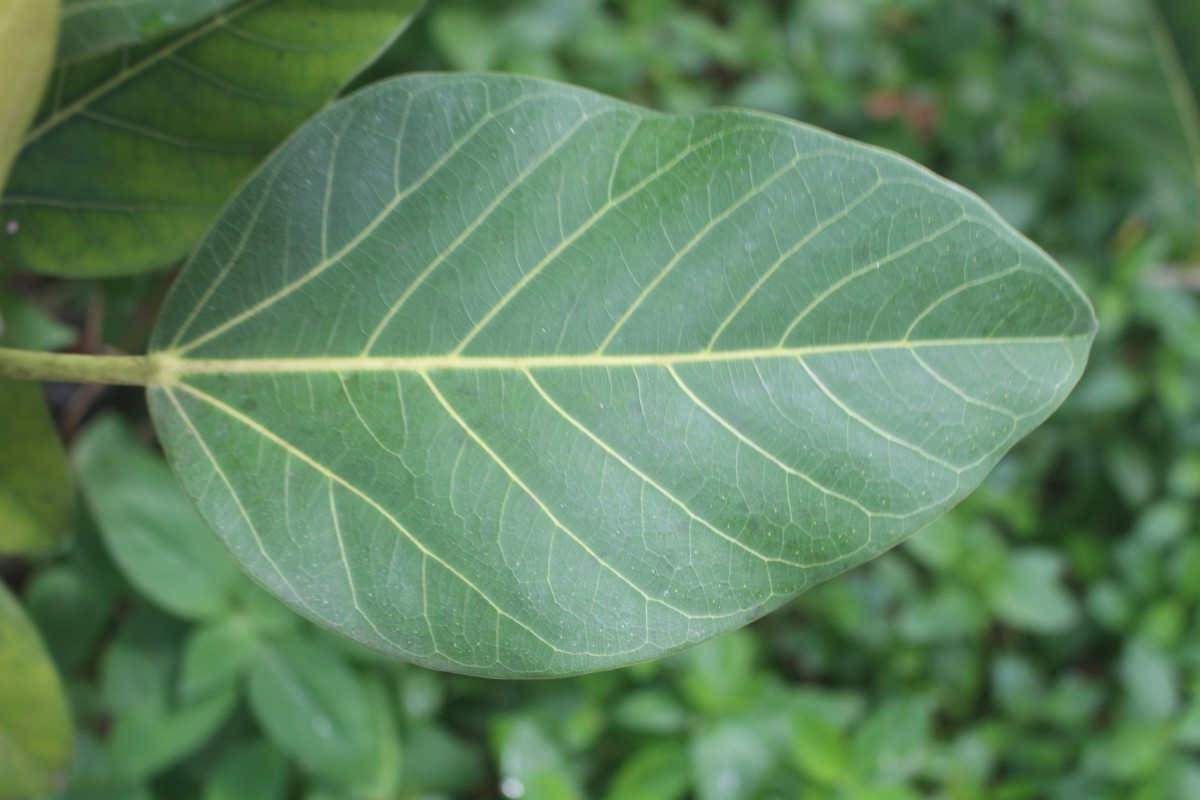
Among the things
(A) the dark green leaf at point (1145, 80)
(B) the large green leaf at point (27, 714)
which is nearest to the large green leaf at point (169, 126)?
(B) the large green leaf at point (27, 714)

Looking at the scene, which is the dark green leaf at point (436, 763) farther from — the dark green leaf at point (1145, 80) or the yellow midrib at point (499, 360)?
the dark green leaf at point (1145, 80)

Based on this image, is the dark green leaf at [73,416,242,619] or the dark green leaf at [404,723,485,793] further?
the dark green leaf at [404,723,485,793]

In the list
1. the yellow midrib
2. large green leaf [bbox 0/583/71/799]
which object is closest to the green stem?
the yellow midrib

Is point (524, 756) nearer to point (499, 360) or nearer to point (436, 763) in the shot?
point (436, 763)

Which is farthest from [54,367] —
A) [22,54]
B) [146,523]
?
[146,523]

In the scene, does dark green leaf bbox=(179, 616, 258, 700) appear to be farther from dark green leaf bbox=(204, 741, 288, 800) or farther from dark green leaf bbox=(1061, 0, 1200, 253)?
dark green leaf bbox=(1061, 0, 1200, 253)
